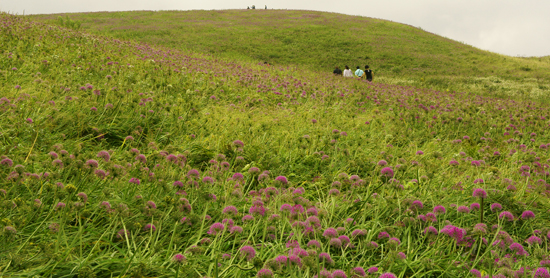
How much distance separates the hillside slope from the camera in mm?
27562

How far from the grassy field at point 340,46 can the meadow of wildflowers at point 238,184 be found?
1456 cm

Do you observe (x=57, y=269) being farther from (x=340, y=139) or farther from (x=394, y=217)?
(x=340, y=139)

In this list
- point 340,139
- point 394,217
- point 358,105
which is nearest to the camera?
point 394,217

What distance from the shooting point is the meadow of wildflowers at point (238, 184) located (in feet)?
6.58

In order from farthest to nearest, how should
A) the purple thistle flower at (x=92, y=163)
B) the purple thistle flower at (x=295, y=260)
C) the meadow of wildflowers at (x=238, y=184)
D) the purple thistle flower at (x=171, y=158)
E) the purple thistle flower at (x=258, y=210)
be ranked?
the purple thistle flower at (x=171, y=158), the purple thistle flower at (x=258, y=210), the purple thistle flower at (x=92, y=163), the meadow of wildflowers at (x=238, y=184), the purple thistle flower at (x=295, y=260)

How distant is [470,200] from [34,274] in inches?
140

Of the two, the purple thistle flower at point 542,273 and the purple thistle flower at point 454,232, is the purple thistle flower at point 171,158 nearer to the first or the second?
the purple thistle flower at point 454,232

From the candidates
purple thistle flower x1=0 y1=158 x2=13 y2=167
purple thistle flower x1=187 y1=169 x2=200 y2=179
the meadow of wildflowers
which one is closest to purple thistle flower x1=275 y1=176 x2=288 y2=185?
the meadow of wildflowers

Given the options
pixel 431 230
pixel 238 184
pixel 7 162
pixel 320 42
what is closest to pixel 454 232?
pixel 431 230

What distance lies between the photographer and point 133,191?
8.77 feet

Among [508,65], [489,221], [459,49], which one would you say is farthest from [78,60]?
[459,49]

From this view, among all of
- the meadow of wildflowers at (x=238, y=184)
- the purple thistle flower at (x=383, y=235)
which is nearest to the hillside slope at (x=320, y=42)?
the meadow of wildflowers at (x=238, y=184)

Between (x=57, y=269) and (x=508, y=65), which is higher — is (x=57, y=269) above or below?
below

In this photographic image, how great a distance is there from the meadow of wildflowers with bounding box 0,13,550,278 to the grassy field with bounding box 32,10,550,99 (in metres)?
14.6
